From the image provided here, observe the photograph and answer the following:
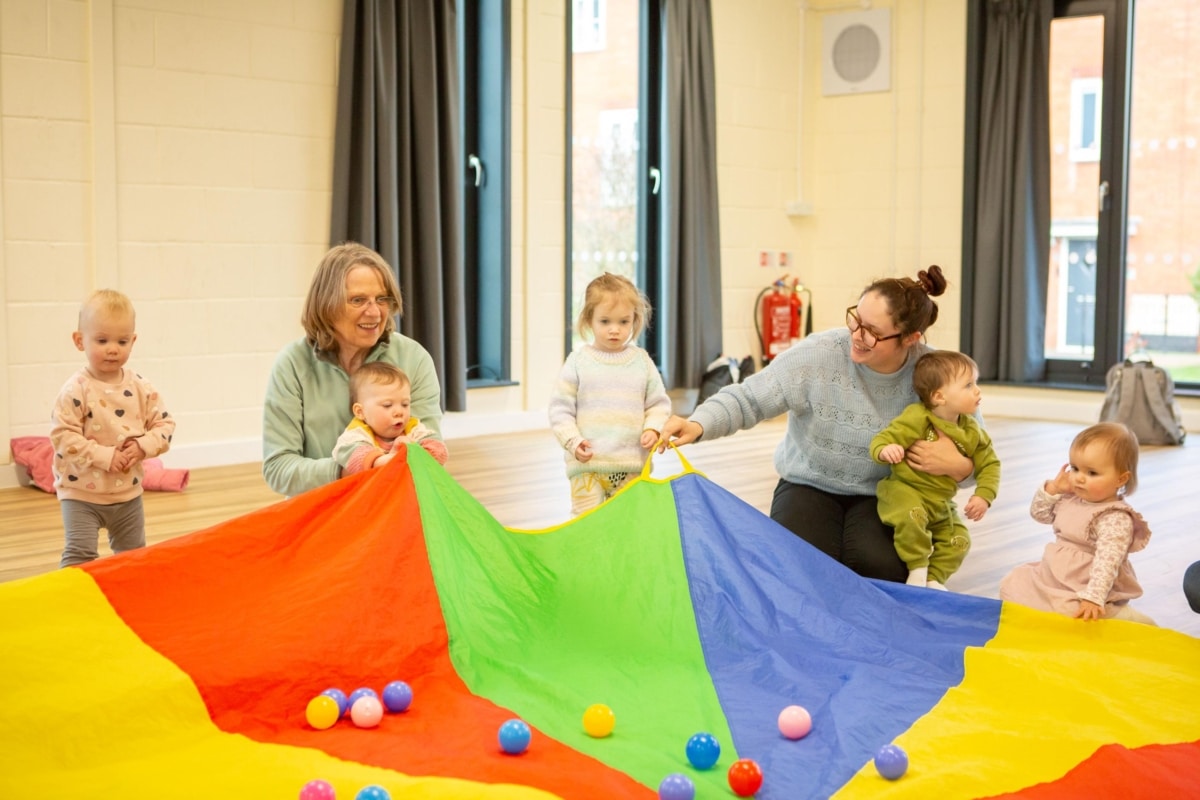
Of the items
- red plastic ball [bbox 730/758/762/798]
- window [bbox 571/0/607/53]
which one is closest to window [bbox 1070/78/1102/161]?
window [bbox 571/0/607/53]

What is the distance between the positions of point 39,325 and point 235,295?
0.84 m

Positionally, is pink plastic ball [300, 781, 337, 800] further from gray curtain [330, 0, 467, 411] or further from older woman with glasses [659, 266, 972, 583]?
gray curtain [330, 0, 467, 411]

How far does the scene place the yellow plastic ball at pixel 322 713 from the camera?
1.95 m

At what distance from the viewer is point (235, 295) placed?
17.5ft

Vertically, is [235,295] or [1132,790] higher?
[235,295]

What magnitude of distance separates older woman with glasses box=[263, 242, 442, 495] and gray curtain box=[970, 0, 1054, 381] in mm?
5285

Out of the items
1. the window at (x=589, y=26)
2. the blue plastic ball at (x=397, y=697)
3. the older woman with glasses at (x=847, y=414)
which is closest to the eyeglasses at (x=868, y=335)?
the older woman with glasses at (x=847, y=414)

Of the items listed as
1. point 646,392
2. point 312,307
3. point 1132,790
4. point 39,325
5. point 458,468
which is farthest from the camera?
point 458,468

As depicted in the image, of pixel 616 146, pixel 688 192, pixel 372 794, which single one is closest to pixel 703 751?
pixel 372 794

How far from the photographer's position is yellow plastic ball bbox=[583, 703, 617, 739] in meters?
1.94

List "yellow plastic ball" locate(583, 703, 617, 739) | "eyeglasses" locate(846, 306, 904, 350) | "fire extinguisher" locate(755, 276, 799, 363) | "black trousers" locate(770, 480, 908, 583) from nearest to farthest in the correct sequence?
"yellow plastic ball" locate(583, 703, 617, 739) → "eyeglasses" locate(846, 306, 904, 350) → "black trousers" locate(770, 480, 908, 583) → "fire extinguisher" locate(755, 276, 799, 363)

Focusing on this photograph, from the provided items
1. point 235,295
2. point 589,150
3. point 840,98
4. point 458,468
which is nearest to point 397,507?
point 458,468

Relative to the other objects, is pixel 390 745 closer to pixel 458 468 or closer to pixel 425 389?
pixel 425 389

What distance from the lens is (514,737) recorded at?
1.84 meters
